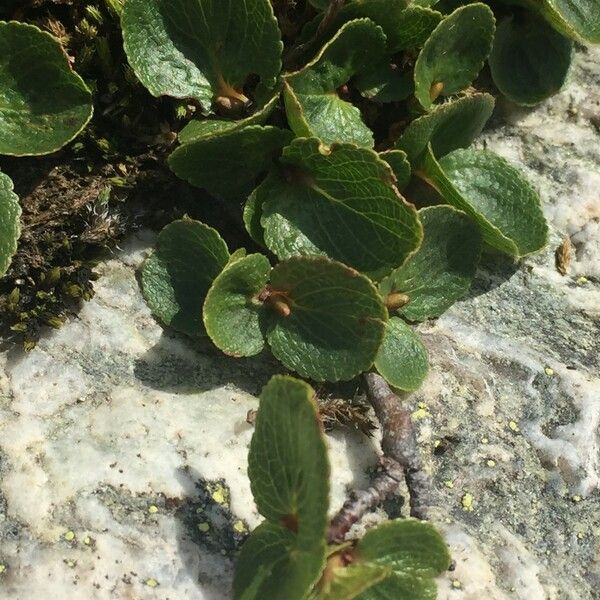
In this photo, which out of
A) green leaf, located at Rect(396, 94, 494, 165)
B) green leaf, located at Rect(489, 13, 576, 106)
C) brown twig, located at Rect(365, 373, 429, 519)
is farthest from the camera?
green leaf, located at Rect(489, 13, 576, 106)

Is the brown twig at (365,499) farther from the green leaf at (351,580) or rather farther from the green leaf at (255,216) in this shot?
the green leaf at (255,216)

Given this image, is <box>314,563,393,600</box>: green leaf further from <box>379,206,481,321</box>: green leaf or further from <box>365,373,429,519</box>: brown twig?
<box>379,206,481,321</box>: green leaf

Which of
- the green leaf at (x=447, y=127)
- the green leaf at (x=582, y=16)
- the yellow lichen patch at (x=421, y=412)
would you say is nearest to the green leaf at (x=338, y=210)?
the green leaf at (x=447, y=127)

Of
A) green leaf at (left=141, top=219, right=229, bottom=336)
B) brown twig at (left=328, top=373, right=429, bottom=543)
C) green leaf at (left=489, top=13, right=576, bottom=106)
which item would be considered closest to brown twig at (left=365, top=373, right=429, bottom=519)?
brown twig at (left=328, top=373, right=429, bottom=543)

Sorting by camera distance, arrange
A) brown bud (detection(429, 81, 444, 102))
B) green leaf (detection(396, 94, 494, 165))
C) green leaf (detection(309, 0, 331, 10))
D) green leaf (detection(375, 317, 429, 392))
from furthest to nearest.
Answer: brown bud (detection(429, 81, 444, 102)) → green leaf (detection(309, 0, 331, 10)) → green leaf (detection(396, 94, 494, 165)) → green leaf (detection(375, 317, 429, 392))

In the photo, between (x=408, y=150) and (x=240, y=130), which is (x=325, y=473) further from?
(x=408, y=150)

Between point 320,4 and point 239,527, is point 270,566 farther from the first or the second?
point 320,4
